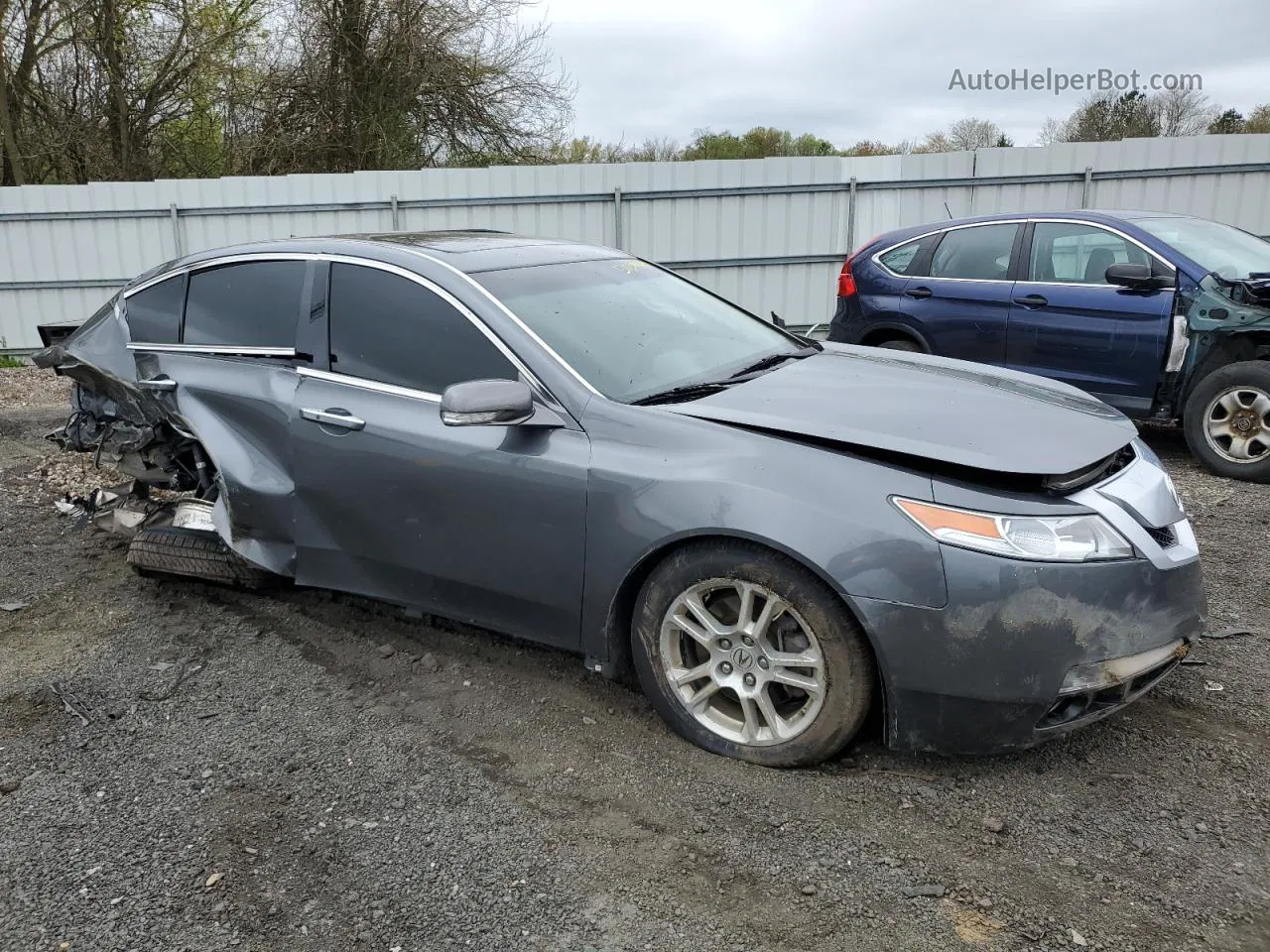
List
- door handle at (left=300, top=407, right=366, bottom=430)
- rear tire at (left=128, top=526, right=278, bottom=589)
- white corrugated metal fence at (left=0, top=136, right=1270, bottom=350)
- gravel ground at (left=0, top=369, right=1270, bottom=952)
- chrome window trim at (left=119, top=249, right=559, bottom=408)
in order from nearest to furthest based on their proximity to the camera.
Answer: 1. gravel ground at (left=0, top=369, right=1270, bottom=952)
2. chrome window trim at (left=119, top=249, right=559, bottom=408)
3. door handle at (left=300, top=407, right=366, bottom=430)
4. rear tire at (left=128, top=526, right=278, bottom=589)
5. white corrugated metal fence at (left=0, top=136, right=1270, bottom=350)

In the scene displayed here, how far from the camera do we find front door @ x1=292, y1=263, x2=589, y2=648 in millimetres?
3164

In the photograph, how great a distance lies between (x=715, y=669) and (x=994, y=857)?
913 millimetres

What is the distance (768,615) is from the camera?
2801mm

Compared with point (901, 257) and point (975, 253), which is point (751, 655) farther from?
point (901, 257)

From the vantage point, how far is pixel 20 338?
1252 cm

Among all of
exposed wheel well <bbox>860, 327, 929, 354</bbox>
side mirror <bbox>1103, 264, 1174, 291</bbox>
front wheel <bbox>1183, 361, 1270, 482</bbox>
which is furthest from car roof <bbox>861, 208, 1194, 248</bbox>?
front wheel <bbox>1183, 361, 1270, 482</bbox>

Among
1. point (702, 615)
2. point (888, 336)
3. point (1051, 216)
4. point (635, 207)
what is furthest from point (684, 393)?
point (635, 207)

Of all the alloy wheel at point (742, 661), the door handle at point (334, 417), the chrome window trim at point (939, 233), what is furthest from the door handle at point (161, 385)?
the chrome window trim at point (939, 233)

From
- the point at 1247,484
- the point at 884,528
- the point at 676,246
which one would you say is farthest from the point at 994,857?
the point at 676,246

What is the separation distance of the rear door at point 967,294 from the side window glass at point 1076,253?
19 cm

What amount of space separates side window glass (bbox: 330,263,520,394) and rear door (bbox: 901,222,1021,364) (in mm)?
4627

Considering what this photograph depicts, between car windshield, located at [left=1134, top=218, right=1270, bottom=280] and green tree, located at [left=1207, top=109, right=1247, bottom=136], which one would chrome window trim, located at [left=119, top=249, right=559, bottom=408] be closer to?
car windshield, located at [left=1134, top=218, right=1270, bottom=280]

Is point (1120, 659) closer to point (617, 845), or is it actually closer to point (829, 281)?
point (617, 845)

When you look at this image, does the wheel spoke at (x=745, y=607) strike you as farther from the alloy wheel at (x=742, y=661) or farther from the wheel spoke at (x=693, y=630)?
the wheel spoke at (x=693, y=630)
